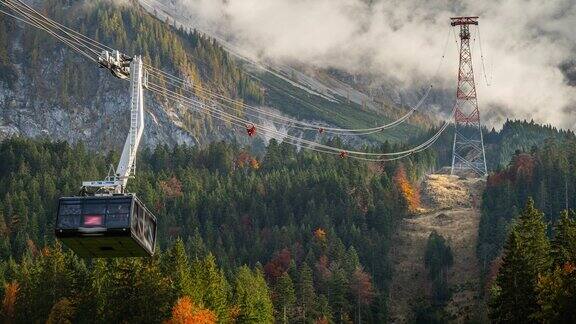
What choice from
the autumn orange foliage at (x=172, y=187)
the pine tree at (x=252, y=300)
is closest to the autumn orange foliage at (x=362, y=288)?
the pine tree at (x=252, y=300)

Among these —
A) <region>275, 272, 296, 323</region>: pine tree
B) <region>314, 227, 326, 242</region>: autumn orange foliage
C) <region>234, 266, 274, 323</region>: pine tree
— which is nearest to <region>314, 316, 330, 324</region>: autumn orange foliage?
<region>275, 272, 296, 323</region>: pine tree

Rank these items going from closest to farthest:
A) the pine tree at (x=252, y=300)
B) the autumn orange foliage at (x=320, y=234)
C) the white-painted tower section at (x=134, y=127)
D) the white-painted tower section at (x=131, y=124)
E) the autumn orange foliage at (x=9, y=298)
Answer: the white-painted tower section at (x=131, y=124) → the white-painted tower section at (x=134, y=127) → the pine tree at (x=252, y=300) → the autumn orange foliage at (x=9, y=298) → the autumn orange foliage at (x=320, y=234)

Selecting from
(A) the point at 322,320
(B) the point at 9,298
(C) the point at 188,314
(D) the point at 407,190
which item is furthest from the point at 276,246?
(C) the point at 188,314

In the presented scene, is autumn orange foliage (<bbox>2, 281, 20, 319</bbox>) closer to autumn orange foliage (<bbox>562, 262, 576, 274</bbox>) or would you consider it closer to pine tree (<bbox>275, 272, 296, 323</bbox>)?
pine tree (<bbox>275, 272, 296, 323</bbox>)

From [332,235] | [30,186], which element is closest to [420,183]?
[332,235]

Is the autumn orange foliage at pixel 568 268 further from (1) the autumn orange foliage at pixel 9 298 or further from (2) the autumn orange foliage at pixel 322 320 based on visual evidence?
(1) the autumn orange foliage at pixel 9 298
